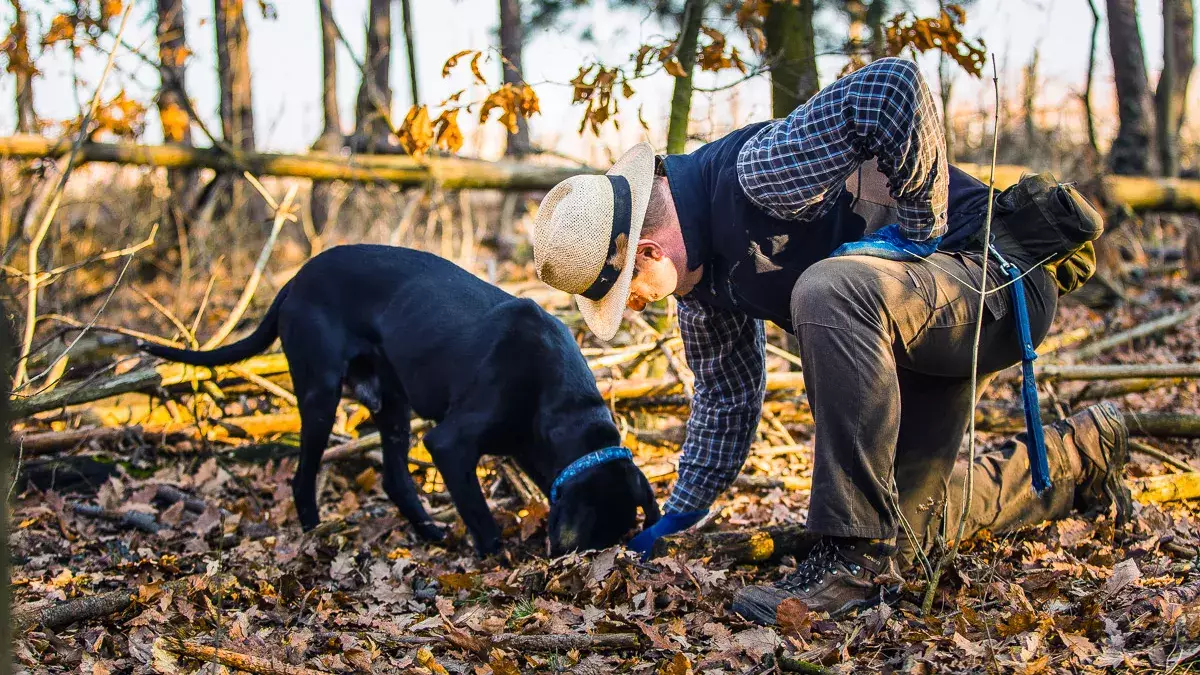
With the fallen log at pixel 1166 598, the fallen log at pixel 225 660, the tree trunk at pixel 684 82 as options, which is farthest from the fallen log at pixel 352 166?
the fallen log at pixel 1166 598

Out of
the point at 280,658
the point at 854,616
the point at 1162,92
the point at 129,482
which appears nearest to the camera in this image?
the point at 280,658

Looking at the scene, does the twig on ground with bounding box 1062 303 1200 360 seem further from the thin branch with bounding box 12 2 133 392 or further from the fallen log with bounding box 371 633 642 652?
the thin branch with bounding box 12 2 133 392

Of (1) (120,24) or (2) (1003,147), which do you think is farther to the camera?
(2) (1003,147)

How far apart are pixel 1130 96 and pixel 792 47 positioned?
6.52 meters

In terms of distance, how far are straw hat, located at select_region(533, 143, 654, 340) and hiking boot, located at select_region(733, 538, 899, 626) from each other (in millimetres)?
957

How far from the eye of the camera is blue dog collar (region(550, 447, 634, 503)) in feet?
12.4

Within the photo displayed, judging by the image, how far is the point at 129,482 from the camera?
467 cm

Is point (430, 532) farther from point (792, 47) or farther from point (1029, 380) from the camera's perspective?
point (792, 47)

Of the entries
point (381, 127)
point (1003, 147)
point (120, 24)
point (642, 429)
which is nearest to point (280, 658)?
point (642, 429)

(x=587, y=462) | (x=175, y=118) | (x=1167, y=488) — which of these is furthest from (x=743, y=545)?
(x=175, y=118)

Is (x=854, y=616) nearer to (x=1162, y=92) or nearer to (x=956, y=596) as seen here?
(x=956, y=596)

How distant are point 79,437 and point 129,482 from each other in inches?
13.6

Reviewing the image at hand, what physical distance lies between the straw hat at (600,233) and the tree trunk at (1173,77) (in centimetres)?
894

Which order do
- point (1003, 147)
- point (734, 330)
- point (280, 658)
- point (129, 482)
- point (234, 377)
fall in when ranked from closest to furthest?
point (280, 658), point (734, 330), point (129, 482), point (234, 377), point (1003, 147)
